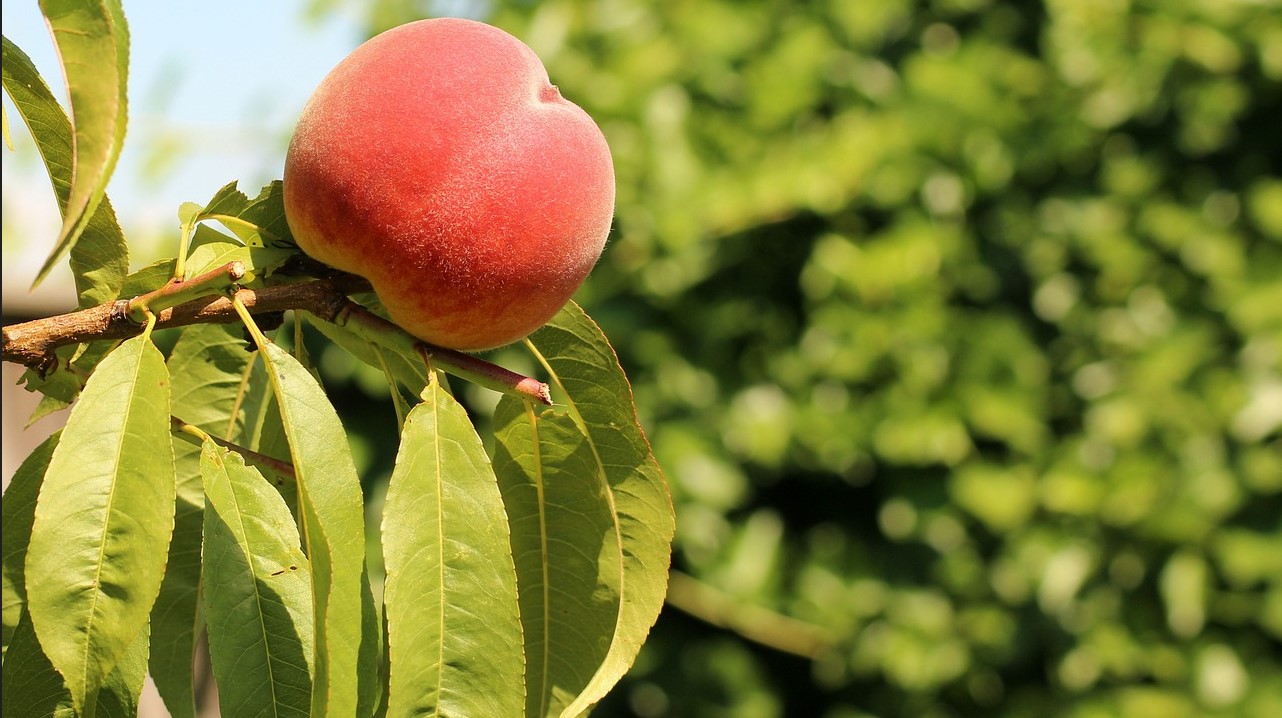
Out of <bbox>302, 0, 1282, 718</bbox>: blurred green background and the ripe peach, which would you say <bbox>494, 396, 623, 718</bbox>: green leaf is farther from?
<bbox>302, 0, 1282, 718</bbox>: blurred green background

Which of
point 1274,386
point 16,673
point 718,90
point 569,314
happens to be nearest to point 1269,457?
point 1274,386

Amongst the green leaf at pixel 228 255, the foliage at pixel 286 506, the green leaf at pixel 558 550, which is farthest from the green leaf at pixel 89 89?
the green leaf at pixel 558 550

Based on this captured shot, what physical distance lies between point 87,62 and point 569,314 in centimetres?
26

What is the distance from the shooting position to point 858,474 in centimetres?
178

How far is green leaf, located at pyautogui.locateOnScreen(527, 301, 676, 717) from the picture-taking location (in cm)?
59

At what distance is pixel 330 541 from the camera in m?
0.47

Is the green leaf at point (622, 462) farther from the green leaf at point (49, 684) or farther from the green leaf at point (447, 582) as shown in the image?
the green leaf at point (49, 684)

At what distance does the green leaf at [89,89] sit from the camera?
1.36 feet

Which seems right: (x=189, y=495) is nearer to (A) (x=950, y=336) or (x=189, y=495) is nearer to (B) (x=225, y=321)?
(B) (x=225, y=321)

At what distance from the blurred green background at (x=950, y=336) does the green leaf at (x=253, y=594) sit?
1.12m

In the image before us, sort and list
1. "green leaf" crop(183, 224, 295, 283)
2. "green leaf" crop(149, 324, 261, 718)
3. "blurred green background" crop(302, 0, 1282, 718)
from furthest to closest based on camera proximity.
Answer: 1. "blurred green background" crop(302, 0, 1282, 718)
2. "green leaf" crop(149, 324, 261, 718)
3. "green leaf" crop(183, 224, 295, 283)

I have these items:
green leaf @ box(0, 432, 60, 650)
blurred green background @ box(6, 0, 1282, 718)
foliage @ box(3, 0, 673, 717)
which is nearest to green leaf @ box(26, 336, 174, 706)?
foliage @ box(3, 0, 673, 717)

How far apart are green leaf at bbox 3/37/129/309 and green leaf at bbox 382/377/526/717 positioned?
7.2 inches

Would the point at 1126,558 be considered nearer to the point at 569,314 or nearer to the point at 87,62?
the point at 569,314
